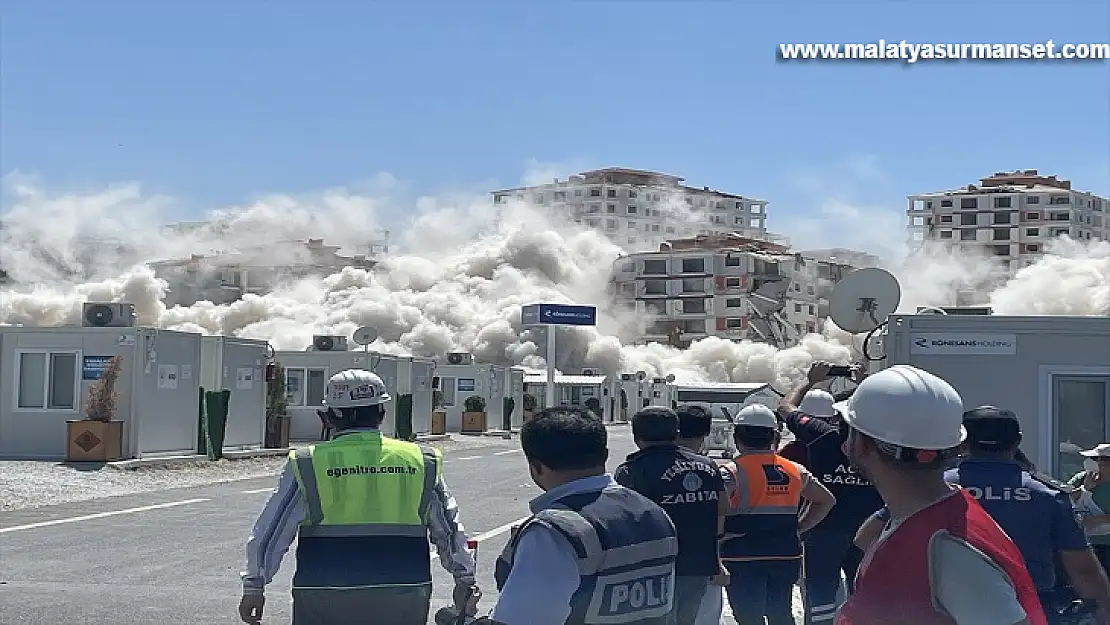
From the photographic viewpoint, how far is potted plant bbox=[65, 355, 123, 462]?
23.8m

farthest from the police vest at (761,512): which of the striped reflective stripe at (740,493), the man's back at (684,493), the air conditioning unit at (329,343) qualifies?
the air conditioning unit at (329,343)

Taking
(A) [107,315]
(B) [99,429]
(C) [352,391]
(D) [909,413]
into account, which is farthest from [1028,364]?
(A) [107,315]

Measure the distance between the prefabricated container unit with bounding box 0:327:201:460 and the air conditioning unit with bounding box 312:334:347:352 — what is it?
1134 cm

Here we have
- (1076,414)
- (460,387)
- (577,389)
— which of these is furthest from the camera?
(577,389)

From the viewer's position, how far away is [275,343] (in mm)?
82625

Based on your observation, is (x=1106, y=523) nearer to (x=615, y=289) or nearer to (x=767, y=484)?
(x=767, y=484)

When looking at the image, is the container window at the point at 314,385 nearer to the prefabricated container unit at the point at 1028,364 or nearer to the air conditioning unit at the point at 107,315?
the air conditioning unit at the point at 107,315

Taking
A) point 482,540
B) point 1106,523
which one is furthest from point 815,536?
point 482,540

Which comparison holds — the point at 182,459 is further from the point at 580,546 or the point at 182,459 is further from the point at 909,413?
the point at 909,413

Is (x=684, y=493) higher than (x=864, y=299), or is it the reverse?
(x=864, y=299)

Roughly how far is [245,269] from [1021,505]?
120062 mm

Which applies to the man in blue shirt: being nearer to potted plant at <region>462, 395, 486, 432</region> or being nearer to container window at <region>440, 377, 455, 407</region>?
potted plant at <region>462, 395, 486, 432</region>

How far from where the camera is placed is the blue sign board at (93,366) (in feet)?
82.1

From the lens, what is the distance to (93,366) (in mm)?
25109
